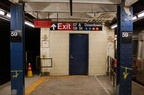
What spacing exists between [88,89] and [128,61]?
2.09m

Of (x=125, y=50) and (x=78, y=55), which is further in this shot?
(x=78, y=55)

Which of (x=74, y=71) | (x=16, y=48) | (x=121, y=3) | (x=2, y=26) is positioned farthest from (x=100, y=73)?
(x=2, y=26)

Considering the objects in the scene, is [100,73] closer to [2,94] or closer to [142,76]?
[142,76]

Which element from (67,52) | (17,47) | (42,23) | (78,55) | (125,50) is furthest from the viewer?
(78,55)

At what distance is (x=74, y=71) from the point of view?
793 cm

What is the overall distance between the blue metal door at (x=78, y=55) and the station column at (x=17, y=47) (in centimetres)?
415

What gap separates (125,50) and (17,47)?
3048 millimetres

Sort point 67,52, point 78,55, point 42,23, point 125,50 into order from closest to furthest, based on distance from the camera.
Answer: point 125,50, point 42,23, point 67,52, point 78,55

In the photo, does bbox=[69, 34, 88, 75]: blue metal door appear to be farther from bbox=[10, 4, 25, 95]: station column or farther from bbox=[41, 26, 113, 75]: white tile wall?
bbox=[10, 4, 25, 95]: station column

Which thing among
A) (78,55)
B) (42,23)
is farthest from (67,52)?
(42,23)

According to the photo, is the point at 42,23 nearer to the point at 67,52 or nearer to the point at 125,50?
the point at 125,50

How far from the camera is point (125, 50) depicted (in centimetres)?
401

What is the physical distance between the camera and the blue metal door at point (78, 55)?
25.9 ft

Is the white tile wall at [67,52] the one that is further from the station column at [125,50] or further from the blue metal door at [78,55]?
the station column at [125,50]
